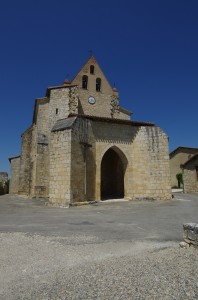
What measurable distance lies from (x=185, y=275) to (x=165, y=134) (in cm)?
1209

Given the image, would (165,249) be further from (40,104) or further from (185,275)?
(40,104)

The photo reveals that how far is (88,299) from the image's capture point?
2.59 meters

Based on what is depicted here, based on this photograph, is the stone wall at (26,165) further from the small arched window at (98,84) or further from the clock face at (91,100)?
the small arched window at (98,84)

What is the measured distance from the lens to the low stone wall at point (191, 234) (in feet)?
14.3

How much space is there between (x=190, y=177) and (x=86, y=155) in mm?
12089

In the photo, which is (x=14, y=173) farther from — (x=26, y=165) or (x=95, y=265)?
(x=95, y=265)

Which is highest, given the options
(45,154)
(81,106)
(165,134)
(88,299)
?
(81,106)

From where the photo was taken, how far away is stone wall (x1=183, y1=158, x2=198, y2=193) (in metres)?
21.0

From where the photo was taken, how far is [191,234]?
4.46 metres

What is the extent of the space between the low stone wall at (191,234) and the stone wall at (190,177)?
57.2ft

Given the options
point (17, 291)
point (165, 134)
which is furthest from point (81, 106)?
point (17, 291)

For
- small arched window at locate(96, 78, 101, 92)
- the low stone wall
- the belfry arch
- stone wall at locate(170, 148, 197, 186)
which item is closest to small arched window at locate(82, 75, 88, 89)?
small arched window at locate(96, 78, 101, 92)

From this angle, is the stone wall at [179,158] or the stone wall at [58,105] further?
the stone wall at [179,158]

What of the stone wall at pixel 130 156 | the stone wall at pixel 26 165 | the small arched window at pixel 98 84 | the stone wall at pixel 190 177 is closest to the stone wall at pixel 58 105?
the stone wall at pixel 130 156
